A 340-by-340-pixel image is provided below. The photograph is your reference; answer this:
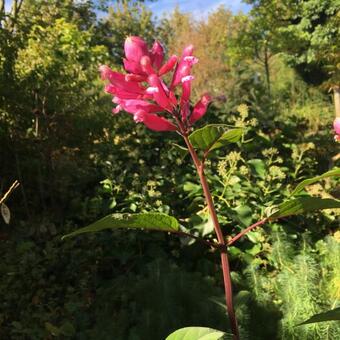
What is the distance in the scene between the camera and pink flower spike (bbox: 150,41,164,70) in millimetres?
913

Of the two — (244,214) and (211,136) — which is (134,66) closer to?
(211,136)

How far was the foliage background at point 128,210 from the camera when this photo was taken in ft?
7.23

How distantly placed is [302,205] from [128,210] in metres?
2.28

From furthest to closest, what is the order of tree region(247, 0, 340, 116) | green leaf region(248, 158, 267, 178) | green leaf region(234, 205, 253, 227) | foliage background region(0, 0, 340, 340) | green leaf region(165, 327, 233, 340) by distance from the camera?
tree region(247, 0, 340, 116)
green leaf region(248, 158, 267, 178)
green leaf region(234, 205, 253, 227)
foliage background region(0, 0, 340, 340)
green leaf region(165, 327, 233, 340)

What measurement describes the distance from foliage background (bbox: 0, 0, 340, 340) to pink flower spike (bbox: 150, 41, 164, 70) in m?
0.80

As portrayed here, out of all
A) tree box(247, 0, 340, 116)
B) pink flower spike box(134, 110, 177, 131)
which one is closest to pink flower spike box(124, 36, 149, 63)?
pink flower spike box(134, 110, 177, 131)

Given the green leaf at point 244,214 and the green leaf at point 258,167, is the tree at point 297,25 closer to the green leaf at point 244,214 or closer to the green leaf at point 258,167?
the green leaf at point 258,167

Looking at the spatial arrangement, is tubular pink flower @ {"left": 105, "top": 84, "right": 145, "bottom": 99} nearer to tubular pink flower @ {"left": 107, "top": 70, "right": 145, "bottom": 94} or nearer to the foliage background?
tubular pink flower @ {"left": 107, "top": 70, "right": 145, "bottom": 94}

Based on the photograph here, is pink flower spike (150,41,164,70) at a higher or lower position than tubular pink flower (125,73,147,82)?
higher

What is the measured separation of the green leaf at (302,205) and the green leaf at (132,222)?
213mm

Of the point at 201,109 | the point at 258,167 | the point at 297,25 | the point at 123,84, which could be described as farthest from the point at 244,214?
the point at 297,25

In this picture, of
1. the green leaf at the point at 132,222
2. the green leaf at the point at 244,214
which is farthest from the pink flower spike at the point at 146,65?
the green leaf at the point at 244,214

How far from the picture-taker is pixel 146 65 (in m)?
0.87

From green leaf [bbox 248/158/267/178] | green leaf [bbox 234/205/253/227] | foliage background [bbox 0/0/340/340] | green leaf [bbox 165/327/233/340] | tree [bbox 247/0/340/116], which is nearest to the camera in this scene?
green leaf [bbox 165/327/233/340]
